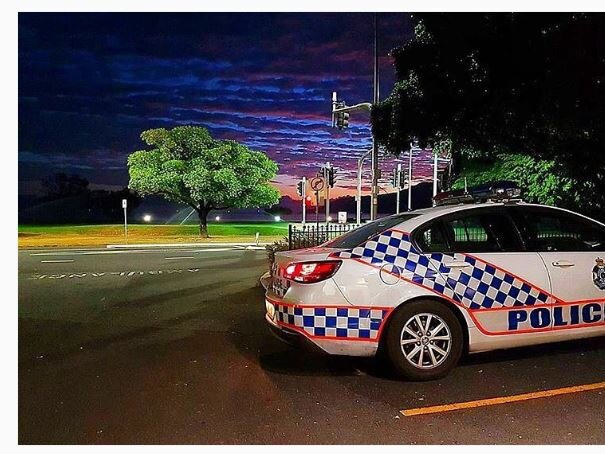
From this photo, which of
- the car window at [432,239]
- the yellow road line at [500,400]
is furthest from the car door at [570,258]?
the car window at [432,239]

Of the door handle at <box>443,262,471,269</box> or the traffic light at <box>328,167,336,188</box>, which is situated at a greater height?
the traffic light at <box>328,167,336,188</box>

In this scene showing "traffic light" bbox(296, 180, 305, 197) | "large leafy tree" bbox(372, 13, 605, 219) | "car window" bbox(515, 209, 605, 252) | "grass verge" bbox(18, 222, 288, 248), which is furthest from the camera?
"grass verge" bbox(18, 222, 288, 248)

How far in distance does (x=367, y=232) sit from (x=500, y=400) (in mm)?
1664

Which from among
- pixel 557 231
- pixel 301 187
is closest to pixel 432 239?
pixel 557 231

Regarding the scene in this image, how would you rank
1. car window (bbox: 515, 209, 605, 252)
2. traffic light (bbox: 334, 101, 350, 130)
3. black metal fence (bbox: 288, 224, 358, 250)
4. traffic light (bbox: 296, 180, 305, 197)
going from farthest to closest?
traffic light (bbox: 296, 180, 305, 197)
traffic light (bbox: 334, 101, 350, 130)
black metal fence (bbox: 288, 224, 358, 250)
car window (bbox: 515, 209, 605, 252)

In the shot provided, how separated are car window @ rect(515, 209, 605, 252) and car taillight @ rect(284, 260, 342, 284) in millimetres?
1670

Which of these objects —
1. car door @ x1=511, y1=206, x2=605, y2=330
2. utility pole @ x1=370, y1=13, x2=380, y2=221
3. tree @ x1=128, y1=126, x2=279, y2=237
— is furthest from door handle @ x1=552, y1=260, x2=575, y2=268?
tree @ x1=128, y1=126, x2=279, y2=237

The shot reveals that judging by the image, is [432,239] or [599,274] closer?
[432,239]

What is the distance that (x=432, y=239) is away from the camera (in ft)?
15.5

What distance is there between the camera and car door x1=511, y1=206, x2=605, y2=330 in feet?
15.9

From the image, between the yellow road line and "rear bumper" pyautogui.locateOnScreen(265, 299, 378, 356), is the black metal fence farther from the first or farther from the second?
the yellow road line

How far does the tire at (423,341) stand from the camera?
4.51 metres

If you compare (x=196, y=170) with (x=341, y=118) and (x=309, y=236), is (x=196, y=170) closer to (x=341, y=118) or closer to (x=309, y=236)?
(x=341, y=118)
